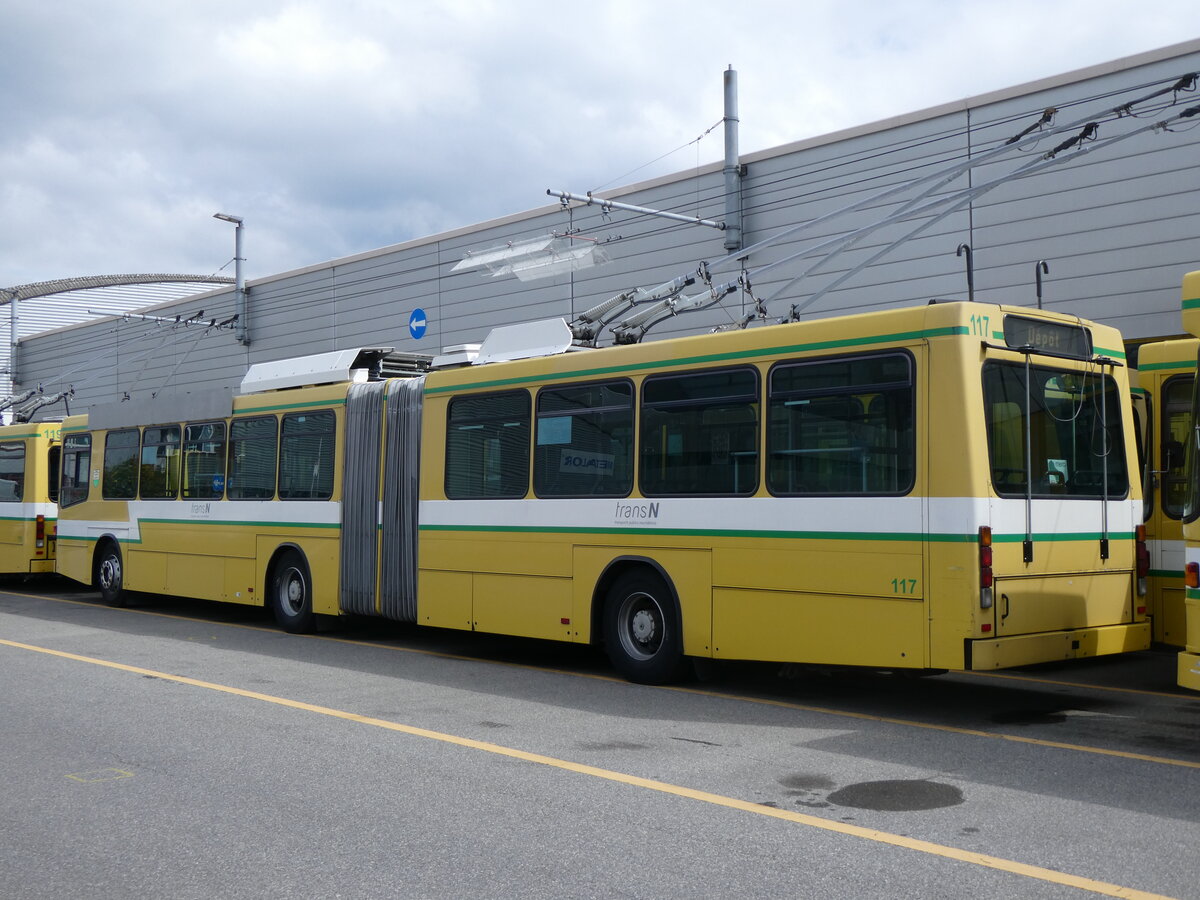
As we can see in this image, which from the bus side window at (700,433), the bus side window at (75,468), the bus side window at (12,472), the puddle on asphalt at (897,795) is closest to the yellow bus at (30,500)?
the bus side window at (12,472)

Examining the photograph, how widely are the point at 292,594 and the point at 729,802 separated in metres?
9.44

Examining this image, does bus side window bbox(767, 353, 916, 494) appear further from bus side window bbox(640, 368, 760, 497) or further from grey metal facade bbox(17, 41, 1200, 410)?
grey metal facade bbox(17, 41, 1200, 410)

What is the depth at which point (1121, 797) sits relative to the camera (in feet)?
20.4

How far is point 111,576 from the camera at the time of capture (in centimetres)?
1798

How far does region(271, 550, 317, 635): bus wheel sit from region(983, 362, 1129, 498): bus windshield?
8.70 metres

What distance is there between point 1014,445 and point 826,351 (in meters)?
1.51

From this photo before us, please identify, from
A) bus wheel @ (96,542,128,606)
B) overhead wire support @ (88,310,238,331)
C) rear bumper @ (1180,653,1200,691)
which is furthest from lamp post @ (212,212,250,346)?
rear bumper @ (1180,653,1200,691)

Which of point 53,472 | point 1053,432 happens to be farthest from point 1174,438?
point 53,472

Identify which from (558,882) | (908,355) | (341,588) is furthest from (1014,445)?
(341,588)

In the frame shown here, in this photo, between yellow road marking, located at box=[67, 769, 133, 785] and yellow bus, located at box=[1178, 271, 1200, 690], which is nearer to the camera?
yellow road marking, located at box=[67, 769, 133, 785]

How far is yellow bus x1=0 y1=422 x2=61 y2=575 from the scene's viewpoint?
2058 cm

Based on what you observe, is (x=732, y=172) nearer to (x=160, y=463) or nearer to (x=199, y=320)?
(x=160, y=463)

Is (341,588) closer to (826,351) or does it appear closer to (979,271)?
(826,351)

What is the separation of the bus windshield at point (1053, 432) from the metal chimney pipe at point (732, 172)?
1098 cm
